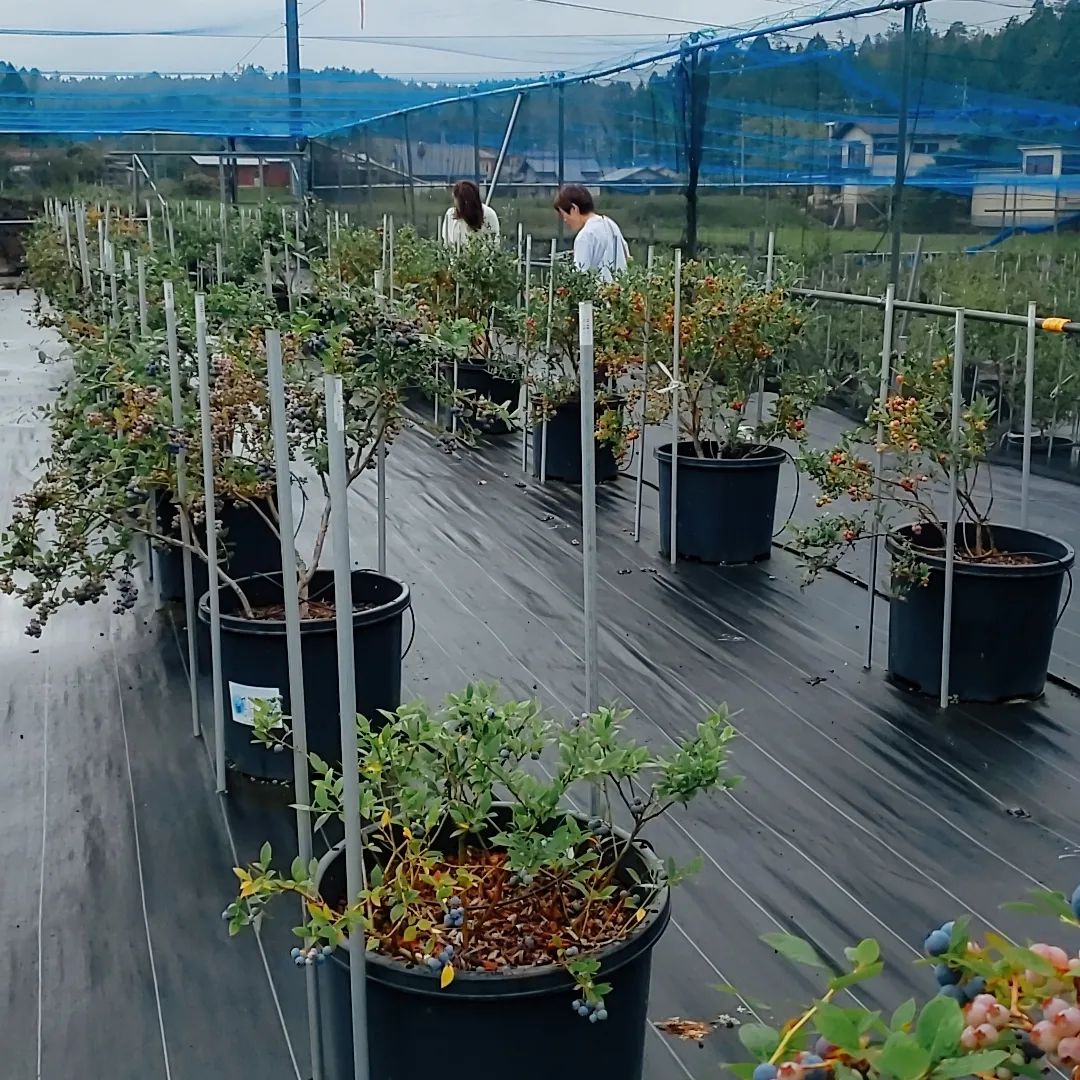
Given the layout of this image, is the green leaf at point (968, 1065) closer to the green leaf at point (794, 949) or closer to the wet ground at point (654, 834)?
the green leaf at point (794, 949)

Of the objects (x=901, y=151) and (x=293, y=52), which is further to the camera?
(x=293, y=52)

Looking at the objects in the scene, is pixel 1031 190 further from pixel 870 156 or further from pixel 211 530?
pixel 211 530

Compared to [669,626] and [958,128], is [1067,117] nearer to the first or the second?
[958,128]

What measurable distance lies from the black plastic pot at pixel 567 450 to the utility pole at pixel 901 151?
1563 millimetres

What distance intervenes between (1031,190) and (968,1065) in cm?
560

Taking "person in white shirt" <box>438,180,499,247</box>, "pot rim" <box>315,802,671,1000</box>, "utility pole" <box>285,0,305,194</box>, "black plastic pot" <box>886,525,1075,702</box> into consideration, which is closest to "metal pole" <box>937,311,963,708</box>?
"black plastic pot" <box>886,525,1075,702</box>

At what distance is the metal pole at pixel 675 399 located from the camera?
4.89 m

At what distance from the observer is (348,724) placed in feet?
5.75

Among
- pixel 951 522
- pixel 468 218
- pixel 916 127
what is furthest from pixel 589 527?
pixel 468 218

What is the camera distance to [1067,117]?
214 inches

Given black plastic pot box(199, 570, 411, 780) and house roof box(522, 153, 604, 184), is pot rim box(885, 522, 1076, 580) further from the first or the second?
house roof box(522, 153, 604, 184)

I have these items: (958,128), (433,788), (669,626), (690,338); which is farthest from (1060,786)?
(958,128)

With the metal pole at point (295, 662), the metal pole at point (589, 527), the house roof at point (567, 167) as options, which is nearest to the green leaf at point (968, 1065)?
the metal pole at point (589, 527)

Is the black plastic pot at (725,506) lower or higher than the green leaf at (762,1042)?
lower
